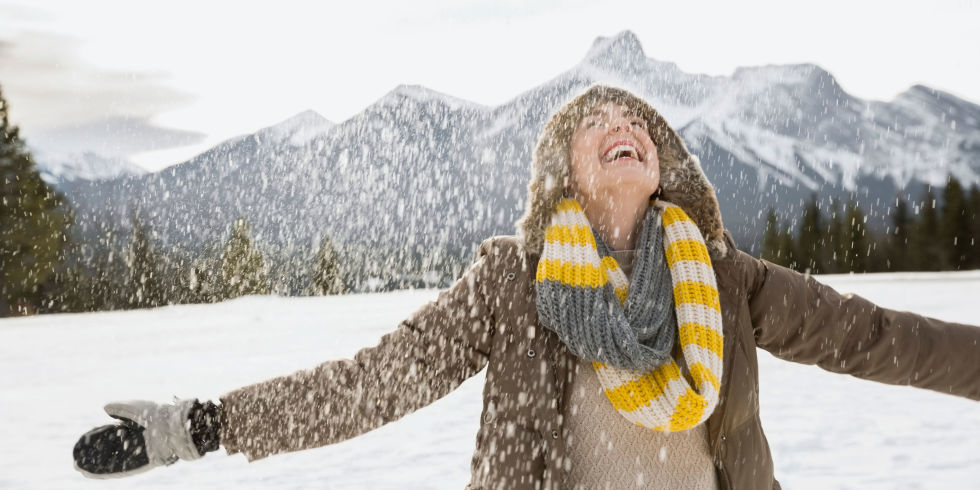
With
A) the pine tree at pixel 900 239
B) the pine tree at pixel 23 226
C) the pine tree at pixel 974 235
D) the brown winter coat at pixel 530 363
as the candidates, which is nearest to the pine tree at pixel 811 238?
the pine tree at pixel 900 239

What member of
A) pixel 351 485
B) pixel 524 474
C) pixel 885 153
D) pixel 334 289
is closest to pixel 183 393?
pixel 351 485

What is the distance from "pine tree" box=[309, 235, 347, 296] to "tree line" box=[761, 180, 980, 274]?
2597 centimetres

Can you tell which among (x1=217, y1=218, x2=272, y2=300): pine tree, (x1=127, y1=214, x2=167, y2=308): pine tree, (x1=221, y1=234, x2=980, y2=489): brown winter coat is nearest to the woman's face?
(x1=221, y1=234, x2=980, y2=489): brown winter coat

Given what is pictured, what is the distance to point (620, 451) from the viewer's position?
1.66m

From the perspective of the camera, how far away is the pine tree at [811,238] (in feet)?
142

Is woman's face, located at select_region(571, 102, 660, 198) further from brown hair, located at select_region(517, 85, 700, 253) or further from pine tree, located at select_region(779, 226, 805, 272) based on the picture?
pine tree, located at select_region(779, 226, 805, 272)

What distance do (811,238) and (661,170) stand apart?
151 feet

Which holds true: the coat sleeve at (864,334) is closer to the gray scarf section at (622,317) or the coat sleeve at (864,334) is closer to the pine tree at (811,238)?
the gray scarf section at (622,317)

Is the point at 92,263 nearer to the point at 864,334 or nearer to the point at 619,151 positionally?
the point at 619,151

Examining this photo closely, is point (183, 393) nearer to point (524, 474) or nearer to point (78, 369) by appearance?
A: point (78, 369)

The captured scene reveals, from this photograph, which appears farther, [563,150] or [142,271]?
[142,271]

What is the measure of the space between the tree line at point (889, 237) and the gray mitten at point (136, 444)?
43.1 m

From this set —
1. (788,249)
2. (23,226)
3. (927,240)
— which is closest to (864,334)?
(23,226)

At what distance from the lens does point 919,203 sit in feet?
139
